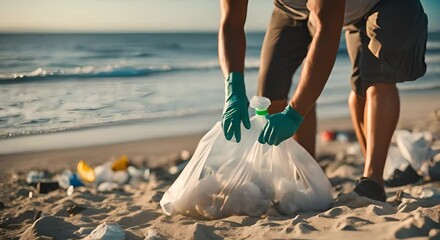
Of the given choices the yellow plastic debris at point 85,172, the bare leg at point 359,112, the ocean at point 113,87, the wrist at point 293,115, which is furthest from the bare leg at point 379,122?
the ocean at point 113,87

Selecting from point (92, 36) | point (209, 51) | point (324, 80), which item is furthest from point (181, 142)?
point (92, 36)

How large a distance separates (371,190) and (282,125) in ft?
1.93

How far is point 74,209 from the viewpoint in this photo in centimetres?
293

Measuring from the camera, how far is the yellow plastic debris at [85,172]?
374cm

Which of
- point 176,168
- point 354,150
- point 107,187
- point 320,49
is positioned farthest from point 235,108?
point 354,150

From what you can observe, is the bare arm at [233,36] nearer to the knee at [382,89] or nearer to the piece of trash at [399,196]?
the knee at [382,89]

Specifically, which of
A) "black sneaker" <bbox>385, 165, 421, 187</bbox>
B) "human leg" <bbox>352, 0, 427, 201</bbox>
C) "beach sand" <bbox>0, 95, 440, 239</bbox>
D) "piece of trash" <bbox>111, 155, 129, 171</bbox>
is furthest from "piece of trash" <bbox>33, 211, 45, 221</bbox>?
"black sneaker" <bbox>385, 165, 421, 187</bbox>

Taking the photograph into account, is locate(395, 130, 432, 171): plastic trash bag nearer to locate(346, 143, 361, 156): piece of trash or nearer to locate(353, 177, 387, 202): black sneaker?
locate(346, 143, 361, 156): piece of trash

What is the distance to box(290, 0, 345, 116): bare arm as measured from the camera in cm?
238

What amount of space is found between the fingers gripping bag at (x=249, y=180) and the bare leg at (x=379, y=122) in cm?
26

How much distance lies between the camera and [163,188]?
3.44 m

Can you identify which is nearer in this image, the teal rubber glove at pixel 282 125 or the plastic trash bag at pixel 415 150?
the teal rubber glove at pixel 282 125

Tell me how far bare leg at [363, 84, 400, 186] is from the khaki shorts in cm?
5

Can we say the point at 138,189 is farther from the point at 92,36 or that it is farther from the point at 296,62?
the point at 92,36
